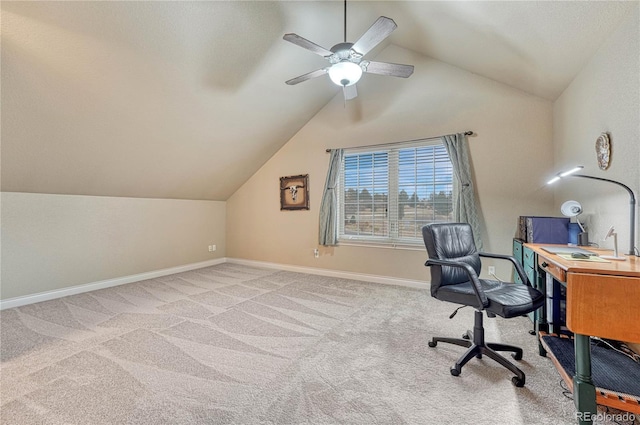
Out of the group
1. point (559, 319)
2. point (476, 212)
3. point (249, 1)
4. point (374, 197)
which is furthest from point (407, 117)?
point (559, 319)

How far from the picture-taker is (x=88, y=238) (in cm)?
389

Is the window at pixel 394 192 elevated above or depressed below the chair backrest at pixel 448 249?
above

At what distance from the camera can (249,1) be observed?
2.64 m

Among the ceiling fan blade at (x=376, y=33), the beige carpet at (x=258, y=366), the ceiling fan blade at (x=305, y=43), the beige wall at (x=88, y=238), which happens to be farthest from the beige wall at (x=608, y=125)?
the beige wall at (x=88, y=238)

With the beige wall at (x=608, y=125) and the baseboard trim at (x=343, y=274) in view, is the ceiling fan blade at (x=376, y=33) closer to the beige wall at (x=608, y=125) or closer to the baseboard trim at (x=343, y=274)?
the beige wall at (x=608, y=125)

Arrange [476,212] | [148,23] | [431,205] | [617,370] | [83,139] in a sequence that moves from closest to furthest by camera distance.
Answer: [617,370] → [148,23] → [83,139] → [476,212] → [431,205]

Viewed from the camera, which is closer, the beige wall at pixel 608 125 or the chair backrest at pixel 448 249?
the beige wall at pixel 608 125

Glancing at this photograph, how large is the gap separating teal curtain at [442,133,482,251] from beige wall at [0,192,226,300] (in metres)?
4.45

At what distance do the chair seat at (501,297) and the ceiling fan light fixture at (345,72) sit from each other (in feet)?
6.09

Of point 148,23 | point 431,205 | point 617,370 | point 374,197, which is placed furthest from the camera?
point 374,197

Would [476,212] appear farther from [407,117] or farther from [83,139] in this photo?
[83,139]

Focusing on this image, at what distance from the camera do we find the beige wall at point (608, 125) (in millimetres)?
1770

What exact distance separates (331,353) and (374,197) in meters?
2.58

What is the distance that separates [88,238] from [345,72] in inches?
161
